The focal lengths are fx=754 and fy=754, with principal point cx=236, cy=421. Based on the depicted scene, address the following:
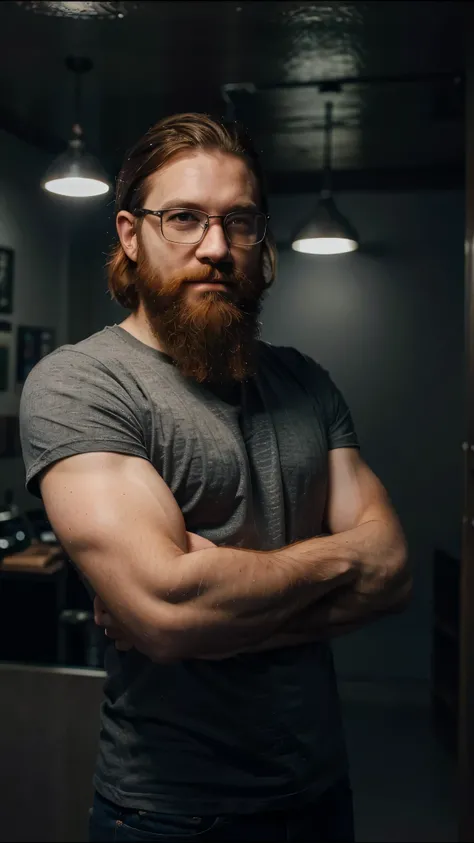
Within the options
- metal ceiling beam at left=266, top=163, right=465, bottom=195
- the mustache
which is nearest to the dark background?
metal ceiling beam at left=266, top=163, right=465, bottom=195

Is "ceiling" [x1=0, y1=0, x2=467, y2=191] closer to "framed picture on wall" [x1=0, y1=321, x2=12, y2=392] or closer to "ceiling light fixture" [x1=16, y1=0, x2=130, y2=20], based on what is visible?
"ceiling light fixture" [x1=16, y1=0, x2=130, y2=20]

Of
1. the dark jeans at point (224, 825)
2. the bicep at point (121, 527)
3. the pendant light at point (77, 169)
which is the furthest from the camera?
the pendant light at point (77, 169)

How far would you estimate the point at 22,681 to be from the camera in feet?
3.41

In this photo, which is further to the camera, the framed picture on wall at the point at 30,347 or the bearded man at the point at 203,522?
the framed picture on wall at the point at 30,347

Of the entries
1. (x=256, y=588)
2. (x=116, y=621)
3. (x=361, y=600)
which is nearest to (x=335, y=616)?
(x=361, y=600)

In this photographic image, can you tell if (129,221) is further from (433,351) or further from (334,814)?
(334,814)

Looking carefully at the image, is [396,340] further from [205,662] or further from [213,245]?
[205,662]

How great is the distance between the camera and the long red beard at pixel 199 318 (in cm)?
85

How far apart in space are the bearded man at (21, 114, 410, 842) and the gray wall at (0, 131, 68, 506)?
0.09 meters

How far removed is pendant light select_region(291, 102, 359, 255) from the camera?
961mm

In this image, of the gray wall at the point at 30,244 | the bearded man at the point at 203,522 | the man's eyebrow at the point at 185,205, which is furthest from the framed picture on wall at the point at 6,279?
the man's eyebrow at the point at 185,205

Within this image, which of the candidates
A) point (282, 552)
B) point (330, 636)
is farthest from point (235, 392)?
point (330, 636)

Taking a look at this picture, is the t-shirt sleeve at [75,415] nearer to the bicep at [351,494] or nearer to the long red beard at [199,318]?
the long red beard at [199,318]

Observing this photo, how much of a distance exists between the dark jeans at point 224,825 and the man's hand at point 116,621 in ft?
0.65
